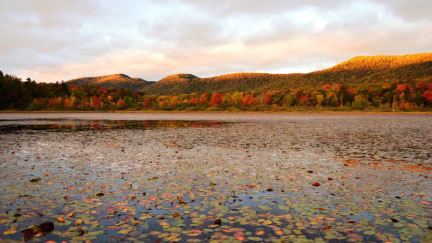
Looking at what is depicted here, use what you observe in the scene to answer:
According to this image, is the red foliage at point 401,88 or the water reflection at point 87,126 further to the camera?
the red foliage at point 401,88

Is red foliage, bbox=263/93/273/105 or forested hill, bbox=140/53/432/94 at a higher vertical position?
forested hill, bbox=140/53/432/94

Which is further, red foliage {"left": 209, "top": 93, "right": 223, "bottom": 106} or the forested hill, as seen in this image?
the forested hill

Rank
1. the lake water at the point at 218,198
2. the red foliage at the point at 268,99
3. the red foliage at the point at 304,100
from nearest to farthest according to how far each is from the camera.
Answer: the lake water at the point at 218,198 < the red foliage at the point at 304,100 < the red foliage at the point at 268,99

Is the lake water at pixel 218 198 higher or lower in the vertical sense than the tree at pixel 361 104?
lower

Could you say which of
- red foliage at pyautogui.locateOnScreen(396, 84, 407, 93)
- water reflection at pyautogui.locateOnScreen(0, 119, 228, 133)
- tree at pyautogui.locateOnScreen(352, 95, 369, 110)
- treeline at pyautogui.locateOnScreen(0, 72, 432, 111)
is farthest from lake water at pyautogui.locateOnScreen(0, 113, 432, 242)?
red foliage at pyautogui.locateOnScreen(396, 84, 407, 93)

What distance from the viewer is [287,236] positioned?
5652mm

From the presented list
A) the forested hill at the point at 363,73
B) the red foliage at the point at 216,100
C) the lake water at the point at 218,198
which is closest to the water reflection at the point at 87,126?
the lake water at the point at 218,198

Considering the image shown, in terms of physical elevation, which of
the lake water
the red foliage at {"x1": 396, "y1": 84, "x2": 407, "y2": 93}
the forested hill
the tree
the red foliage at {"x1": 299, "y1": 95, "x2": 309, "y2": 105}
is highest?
the forested hill

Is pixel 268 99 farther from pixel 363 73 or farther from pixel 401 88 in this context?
pixel 363 73

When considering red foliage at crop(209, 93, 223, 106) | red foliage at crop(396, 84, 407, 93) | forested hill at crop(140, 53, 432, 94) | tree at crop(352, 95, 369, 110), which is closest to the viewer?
tree at crop(352, 95, 369, 110)

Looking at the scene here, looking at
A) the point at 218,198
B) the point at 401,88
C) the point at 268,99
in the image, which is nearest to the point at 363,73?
the point at 401,88

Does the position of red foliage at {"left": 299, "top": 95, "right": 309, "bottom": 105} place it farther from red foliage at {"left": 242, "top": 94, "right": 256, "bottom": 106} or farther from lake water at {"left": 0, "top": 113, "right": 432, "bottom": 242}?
lake water at {"left": 0, "top": 113, "right": 432, "bottom": 242}

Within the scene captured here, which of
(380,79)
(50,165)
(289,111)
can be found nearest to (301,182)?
(50,165)

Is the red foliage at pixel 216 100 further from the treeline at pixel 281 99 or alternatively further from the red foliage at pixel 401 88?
the red foliage at pixel 401 88
